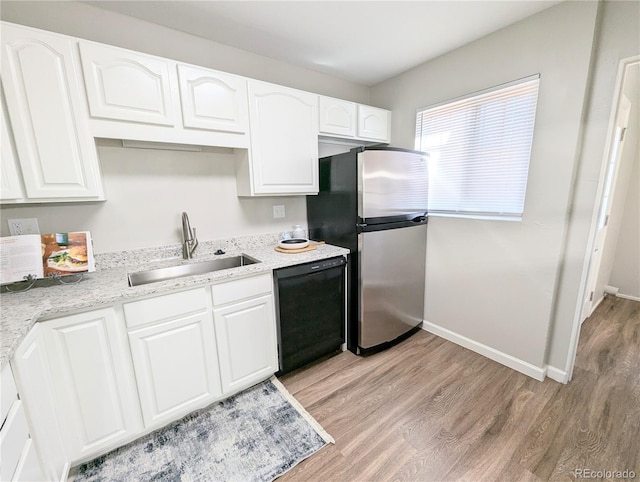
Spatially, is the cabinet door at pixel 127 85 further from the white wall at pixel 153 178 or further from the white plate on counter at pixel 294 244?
the white plate on counter at pixel 294 244

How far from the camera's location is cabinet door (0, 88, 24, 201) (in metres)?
1.21

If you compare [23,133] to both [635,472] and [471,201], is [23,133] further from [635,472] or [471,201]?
[635,472]

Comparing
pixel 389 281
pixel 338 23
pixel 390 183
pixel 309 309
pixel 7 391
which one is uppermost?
pixel 338 23

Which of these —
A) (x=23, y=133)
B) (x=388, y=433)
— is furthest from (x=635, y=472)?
(x=23, y=133)

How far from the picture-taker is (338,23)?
67.6 inches

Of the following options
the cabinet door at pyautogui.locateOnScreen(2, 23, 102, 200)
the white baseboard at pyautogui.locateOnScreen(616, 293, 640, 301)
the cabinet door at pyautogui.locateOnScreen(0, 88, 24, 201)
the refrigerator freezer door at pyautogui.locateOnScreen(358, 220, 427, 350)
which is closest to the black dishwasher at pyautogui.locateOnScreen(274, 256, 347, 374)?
the refrigerator freezer door at pyautogui.locateOnScreen(358, 220, 427, 350)

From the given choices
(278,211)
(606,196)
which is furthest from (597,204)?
(278,211)

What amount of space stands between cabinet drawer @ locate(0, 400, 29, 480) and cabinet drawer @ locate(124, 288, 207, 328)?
458 mm

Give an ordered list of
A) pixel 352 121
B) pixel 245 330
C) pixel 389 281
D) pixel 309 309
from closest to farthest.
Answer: pixel 245 330, pixel 309 309, pixel 389 281, pixel 352 121

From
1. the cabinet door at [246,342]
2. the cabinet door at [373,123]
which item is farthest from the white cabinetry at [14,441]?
the cabinet door at [373,123]

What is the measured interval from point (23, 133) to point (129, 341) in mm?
1108

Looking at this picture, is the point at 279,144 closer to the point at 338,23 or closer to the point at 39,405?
the point at 338,23

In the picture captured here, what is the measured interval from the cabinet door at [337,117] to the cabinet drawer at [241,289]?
131cm

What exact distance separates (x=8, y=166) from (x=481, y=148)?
2.83 metres
